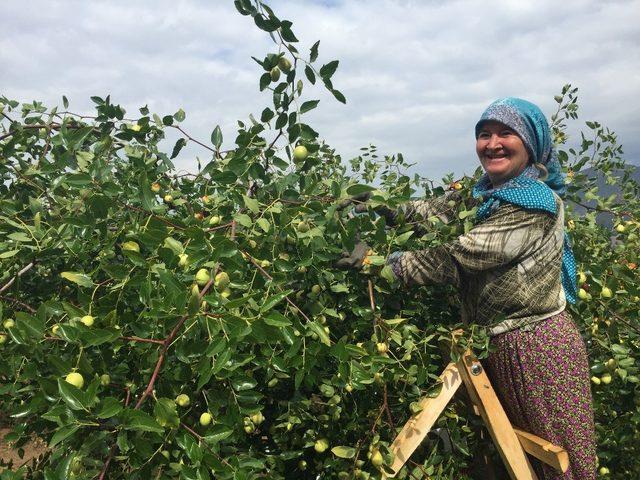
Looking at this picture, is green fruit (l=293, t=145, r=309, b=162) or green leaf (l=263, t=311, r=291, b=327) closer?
green leaf (l=263, t=311, r=291, b=327)

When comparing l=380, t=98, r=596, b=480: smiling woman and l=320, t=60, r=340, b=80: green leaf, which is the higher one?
l=320, t=60, r=340, b=80: green leaf

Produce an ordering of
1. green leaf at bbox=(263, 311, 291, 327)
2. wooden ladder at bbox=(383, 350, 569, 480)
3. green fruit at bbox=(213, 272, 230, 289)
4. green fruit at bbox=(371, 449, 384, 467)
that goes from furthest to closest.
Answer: wooden ladder at bbox=(383, 350, 569, 480) → green fruit at bbox=(371, 449, 384, 467) → green fruit at bbox=(213, 272, 230, 289) → green leaf at bbox=(263, 311, 291, 327)

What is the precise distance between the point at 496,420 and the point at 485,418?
5 cm

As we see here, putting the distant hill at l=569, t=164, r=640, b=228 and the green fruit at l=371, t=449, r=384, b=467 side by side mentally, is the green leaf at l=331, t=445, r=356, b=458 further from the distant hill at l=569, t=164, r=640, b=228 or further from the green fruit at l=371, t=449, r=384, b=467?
the distant hill at l=569, t=164, r=640, b=228

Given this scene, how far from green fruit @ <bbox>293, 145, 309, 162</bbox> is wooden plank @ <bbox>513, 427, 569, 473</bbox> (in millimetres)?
1297

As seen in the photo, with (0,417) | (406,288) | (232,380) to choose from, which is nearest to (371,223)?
(406,288)

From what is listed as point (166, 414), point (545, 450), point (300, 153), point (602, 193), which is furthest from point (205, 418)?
point (602, 193)

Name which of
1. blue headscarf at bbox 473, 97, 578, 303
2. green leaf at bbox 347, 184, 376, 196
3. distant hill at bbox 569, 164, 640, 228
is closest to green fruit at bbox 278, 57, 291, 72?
green leaf at bbox 347, 184, 376, 196

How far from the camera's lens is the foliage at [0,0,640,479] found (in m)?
1.15

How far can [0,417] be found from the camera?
534 cm

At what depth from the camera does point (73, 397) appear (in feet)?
3.24

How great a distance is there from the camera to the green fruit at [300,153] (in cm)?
163

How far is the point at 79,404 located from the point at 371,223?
39.9 inches

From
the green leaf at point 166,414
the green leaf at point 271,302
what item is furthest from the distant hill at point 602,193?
the green leaf at point 166,414
